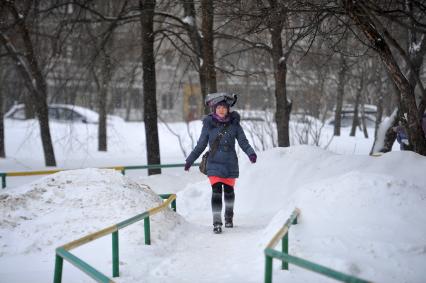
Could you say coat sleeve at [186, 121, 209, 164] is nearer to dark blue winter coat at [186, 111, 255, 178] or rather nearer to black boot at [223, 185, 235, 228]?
dark blue winter coat at [186, 111, 255, 178]

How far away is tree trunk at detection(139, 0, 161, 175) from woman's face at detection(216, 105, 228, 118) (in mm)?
5768

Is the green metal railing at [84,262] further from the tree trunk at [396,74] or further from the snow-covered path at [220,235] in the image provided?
the tree trunk at [396,74]

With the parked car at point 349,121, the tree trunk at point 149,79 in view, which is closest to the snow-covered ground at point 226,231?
the tree trunk at point 149,79

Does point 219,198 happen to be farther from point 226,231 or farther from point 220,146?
point 220,146

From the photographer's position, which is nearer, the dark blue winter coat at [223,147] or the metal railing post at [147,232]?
the metal railing post at [147,232]

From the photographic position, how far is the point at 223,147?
6.42 meters

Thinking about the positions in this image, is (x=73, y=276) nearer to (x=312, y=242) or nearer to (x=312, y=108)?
(x=312, y=242)

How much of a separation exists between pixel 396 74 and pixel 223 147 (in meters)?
2.48

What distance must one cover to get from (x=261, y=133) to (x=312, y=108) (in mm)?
3175

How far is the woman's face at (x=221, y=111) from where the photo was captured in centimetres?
638

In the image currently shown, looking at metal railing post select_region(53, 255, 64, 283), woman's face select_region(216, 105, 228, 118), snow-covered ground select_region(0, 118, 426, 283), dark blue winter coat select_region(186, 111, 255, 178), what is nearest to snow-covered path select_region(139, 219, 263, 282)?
snow-covered ground select_region(0, 118, 426, 283)

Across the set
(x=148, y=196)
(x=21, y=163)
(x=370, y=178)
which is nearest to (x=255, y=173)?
(x=148, y=196)

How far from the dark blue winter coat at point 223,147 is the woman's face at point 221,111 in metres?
0.11

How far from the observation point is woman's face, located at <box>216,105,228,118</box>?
6378 millimetres
